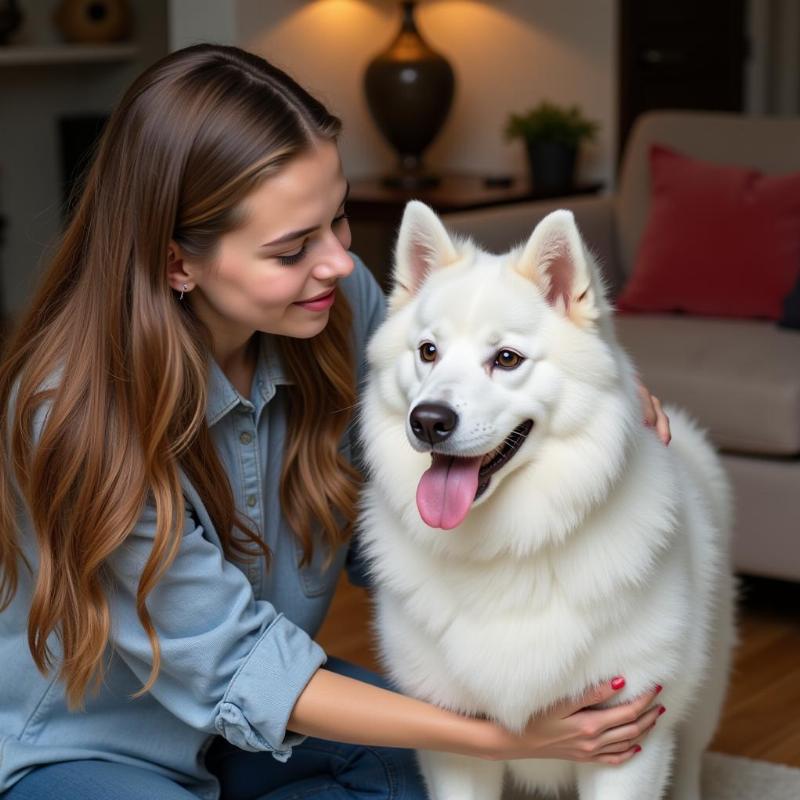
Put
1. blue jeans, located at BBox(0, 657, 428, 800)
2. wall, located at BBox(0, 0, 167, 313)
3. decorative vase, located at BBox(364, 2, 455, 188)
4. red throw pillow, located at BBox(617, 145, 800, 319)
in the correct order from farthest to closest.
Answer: wall, located at BBox(0, 0, 167, 313) < decorative vase, located at BBox(364, 2, 455, 188) < red throw pillow, located at BBox(617, 145, 800, 319) < blue jeans, located at BBox(0, 657, 428, 800)

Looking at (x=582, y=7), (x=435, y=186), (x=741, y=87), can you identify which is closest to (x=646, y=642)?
(x=435, y=186)

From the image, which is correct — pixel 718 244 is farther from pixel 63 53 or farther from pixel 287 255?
pixel 63 53

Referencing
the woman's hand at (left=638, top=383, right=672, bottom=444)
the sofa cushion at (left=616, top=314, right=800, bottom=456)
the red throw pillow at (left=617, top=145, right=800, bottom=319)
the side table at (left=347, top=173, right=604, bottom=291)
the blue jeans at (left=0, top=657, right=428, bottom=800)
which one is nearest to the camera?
the woman's hand at (left=638, top=383, right=672, bottom=444)

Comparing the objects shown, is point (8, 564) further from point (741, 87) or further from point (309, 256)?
point (741, 87)

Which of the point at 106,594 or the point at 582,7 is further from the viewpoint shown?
the point at 582,7

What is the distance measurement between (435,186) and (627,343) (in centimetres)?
137

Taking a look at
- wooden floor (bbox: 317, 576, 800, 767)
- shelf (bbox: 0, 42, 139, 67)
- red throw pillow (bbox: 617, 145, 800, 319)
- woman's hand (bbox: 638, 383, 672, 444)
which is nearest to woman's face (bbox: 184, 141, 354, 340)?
woman's hand (bbox: 638, 383, 672, 444)

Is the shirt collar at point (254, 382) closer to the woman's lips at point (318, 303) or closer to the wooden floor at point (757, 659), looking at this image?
the woman's lips at point (318, 303)

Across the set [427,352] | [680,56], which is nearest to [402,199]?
[680,56]

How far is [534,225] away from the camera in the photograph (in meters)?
3.41

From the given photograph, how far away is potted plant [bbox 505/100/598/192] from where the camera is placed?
4.17 metres

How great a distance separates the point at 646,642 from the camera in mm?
1538

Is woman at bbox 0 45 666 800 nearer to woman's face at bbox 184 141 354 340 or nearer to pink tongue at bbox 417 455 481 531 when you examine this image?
woman's face at bbox 184 141 354 340

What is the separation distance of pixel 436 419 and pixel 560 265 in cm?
26
